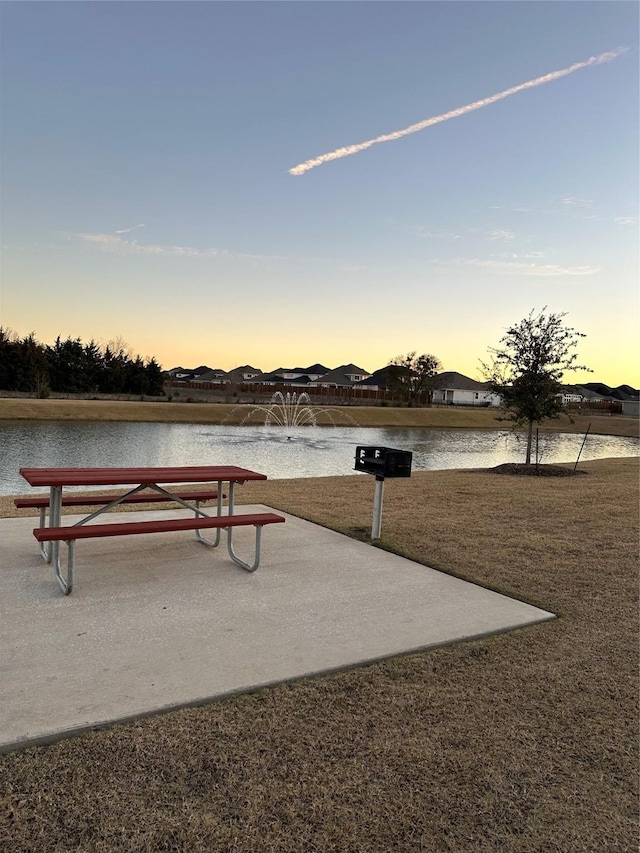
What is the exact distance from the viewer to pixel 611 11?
33.2 feet

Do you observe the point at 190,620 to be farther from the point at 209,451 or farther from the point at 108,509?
the point at 209,451

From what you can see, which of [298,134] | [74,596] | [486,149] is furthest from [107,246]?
[74,596]

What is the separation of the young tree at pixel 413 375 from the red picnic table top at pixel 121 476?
5993 cm

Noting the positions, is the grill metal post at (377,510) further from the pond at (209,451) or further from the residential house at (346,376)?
the residential house at (346,376)

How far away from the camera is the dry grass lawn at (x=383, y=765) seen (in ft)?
6.05

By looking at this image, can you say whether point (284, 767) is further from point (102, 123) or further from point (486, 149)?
point (102, 123)

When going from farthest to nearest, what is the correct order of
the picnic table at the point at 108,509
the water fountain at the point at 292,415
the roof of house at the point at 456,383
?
1. the roof of house at the point at 456,383
2. the water fountain at the point at 292,415
3. the picnic table at the point at 108,509

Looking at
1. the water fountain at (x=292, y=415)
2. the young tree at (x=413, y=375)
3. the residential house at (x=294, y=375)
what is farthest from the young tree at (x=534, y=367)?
the residential house at (x=294, y=375)

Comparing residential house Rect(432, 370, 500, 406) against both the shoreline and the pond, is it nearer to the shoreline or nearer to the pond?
the shoreline

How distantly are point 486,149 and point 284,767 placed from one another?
51.7 feet

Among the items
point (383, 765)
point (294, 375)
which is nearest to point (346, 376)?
point (294, 375)

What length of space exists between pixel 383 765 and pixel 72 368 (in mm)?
53731

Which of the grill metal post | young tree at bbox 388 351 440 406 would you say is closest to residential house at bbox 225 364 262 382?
young tree at bbox 388 351 440 406

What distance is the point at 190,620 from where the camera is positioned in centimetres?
350
